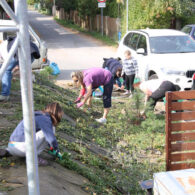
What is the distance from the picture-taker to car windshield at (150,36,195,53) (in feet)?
30.7

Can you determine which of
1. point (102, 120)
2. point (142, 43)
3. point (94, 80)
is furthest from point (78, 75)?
point (142, 43)

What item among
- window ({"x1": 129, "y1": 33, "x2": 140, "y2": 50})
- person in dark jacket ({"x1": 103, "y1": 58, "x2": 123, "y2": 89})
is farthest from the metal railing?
window ({"x1": 129, "y1": 33, "x2": 140, "y2": 50})

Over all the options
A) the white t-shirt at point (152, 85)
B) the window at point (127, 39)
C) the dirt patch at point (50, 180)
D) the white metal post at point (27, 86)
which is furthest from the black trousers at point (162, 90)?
the white metal post at point (27, 86)

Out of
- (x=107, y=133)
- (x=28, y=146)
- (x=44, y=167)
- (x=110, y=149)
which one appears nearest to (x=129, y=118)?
(x=107, y=133)

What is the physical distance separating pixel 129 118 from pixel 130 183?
3.04 m

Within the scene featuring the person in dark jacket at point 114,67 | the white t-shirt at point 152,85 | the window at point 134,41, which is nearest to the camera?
the white t-shirt at point 152,85

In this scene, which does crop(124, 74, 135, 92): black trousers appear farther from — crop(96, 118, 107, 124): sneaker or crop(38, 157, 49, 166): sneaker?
crop(38, 157, 49, 166): sneaker

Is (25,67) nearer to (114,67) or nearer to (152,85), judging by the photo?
(152,85)

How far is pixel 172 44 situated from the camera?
31.4ft

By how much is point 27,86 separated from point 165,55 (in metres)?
7.13

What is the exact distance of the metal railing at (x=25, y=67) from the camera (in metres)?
2.22

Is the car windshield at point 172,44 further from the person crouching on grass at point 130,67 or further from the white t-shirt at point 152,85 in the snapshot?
the white t-shirt at point 152,85

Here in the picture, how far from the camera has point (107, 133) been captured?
6578 millimetres

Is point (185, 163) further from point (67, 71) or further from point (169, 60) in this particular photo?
point (67, 71)
